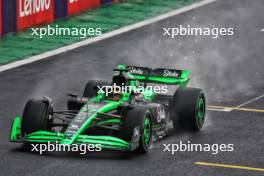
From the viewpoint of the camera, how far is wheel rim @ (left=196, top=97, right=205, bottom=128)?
72.1ft

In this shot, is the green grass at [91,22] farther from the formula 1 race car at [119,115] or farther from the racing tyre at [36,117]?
the racing tyre at [36,117]

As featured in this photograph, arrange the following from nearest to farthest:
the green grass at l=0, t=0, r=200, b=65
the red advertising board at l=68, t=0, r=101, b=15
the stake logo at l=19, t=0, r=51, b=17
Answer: the green grass at l=0, t=0, r=200, b=65 → the stake logo at l=19, t=0, r=51, b=17 → the red advertising board at l=68, t=0, r=101, b=15

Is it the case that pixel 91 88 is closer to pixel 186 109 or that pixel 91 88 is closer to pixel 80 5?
pixel 186 109

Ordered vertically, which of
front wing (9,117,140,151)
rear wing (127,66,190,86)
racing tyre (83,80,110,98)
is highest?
rear wing (127,66,190,86)

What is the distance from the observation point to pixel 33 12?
108 feet

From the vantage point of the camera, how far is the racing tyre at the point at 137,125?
19891 millimetres

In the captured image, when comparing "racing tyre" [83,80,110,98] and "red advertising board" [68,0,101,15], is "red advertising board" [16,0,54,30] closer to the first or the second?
"red advertising board" [68,0,101,15]

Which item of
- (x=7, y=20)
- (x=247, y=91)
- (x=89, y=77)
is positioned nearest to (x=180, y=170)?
(x=247, y=91)

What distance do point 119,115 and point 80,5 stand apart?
15.6m

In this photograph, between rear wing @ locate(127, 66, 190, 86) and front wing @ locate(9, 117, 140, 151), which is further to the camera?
rear wing @ locate(127, 66, 190, 86)

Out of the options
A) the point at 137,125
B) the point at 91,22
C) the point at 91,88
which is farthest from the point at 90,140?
the point at 91,22

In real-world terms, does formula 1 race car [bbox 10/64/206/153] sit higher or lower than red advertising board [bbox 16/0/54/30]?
lower

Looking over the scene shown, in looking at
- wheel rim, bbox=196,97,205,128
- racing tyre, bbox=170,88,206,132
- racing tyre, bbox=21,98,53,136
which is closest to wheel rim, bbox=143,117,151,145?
racing tyre, bbox=170,88,206,132

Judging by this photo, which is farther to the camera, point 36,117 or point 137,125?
point 36,117
